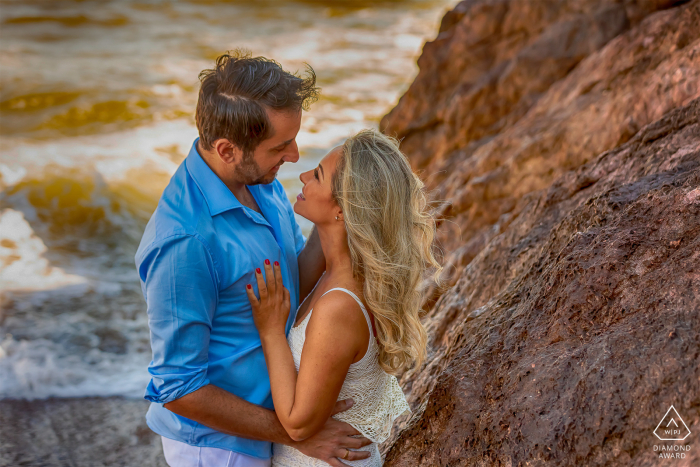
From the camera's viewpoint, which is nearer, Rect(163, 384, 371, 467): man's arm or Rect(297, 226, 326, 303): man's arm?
Rect(163, 384, 371, 467): man's arm

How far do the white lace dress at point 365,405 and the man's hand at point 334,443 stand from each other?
0.03 meters

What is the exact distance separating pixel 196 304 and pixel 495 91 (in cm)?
538

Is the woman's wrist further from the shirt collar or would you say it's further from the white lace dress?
the shirt collar

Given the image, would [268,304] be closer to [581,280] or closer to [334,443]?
[334,443]

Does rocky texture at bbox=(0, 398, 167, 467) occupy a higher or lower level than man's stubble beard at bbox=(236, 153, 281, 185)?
lower

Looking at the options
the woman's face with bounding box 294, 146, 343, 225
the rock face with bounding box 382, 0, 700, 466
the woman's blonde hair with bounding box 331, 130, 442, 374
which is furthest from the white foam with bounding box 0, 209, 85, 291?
the woman's blonde hair with bounding box 331, 130, 442, 374

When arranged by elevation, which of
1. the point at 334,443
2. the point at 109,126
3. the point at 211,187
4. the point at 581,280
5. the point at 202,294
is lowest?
the point at 109,126

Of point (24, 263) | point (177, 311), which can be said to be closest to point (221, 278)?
point (177, 311)

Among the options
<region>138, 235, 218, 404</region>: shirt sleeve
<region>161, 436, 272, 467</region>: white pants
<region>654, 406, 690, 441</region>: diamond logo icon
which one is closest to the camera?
<region>654, 406, 690, 441</region>: diamond logo icon

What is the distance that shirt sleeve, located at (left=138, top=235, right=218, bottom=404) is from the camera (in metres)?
2.26

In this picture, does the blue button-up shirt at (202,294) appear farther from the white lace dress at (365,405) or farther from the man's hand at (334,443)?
the man's hand at (334,443)

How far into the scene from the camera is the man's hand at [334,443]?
8.22ft

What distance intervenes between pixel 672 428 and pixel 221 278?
163 cm

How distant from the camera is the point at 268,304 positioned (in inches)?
99.2
